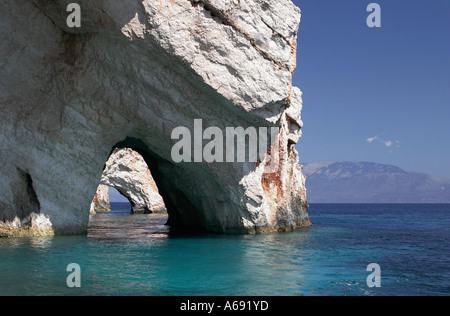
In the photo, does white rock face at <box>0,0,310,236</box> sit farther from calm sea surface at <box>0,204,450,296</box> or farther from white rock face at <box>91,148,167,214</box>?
white rock face at <box>91,148,167,214</box>

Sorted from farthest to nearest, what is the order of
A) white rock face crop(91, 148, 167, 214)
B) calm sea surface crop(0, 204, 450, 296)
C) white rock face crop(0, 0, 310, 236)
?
white rock face crop(91, 148, 167, 214)
white rock face crop(0, 0, 310, 236)
calm sea surface crop(0, 204, 450, 296)

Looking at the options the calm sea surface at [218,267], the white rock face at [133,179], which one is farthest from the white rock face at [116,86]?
the white rock face at [133,179]

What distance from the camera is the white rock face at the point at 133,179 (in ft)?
149

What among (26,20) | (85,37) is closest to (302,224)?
(85,37)

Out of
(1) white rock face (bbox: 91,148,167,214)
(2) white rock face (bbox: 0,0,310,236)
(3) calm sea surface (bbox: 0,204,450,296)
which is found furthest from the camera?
(1) white rock face (bbox: 91,148,167,214)

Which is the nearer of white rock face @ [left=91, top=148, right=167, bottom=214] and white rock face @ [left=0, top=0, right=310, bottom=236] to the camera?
white rock face @ [left=0, top=0, right=310, bottom=236]

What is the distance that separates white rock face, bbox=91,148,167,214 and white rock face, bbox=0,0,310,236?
26764mm

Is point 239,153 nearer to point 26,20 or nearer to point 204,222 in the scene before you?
point 204,222

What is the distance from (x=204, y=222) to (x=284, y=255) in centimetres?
969

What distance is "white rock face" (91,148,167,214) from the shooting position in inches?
1793

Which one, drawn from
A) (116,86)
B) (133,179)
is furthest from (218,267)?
(133,179)

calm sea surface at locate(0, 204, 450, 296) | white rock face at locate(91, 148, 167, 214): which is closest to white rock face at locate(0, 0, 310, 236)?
calm sea surface at locate(0, 204, 450, 296)

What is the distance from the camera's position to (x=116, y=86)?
1717 cm

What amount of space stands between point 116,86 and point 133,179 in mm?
30825
